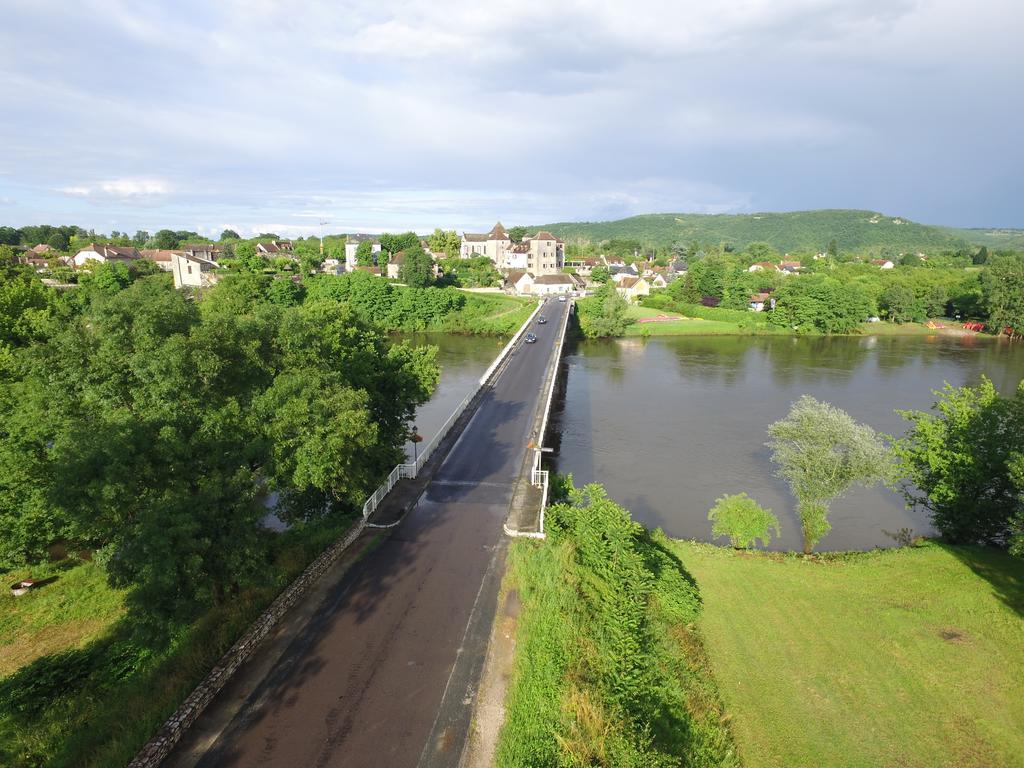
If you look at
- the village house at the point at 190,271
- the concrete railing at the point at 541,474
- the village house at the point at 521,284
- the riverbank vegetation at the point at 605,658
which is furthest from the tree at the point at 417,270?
the riverbank vegetation at the point at 605,658

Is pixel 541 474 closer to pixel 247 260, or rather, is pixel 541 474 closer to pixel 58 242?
pixel 247 260

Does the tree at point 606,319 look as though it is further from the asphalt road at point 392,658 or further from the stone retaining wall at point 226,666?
the stone retaining wall at point 226,666

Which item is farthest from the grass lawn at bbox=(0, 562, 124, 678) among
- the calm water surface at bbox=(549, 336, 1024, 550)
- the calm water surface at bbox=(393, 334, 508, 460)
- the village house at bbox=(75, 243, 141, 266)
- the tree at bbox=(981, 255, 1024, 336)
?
the village house at bbox=(75, 243, 141, 266)

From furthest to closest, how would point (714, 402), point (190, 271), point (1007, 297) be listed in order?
point (190, 271)
point (1007, 297)
point (714, 402)

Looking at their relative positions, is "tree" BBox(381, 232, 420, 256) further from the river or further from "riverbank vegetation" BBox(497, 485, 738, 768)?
"riverbank vegetation" BBox(497, 485, 738, 768)

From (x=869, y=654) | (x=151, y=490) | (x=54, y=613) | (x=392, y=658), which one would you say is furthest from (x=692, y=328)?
(x=54, y=613)
